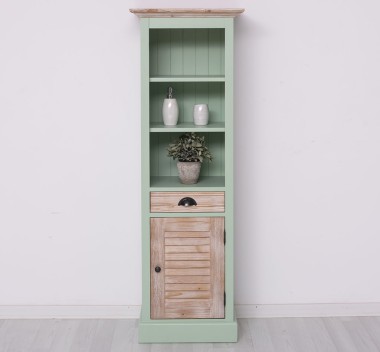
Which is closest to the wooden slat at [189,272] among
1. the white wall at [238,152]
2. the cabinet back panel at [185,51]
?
the white wall at [238,152]

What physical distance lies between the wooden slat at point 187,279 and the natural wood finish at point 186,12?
126 cm

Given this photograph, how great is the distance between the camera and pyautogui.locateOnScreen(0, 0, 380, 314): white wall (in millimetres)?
3279

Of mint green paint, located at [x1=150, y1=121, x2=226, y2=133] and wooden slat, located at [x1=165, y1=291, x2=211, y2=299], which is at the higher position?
mint green paint, located at [x1=150, y1=121, x2=226, y2=133]

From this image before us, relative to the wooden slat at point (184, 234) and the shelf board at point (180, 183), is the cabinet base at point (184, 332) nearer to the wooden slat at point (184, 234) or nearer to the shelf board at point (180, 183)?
the wooden slat at point (184, 234)

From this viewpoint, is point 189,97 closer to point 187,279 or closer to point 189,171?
point 189,171

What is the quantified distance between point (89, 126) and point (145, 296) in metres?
0.93

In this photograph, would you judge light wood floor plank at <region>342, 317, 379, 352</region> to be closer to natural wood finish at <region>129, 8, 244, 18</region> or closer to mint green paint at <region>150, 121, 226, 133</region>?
mint green paint at <region>150, 121, 226, 133</region>

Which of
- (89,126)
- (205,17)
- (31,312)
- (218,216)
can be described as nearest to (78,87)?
(89,126)

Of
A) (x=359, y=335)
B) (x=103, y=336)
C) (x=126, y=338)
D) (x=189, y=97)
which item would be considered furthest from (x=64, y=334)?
(x=359, y=335)

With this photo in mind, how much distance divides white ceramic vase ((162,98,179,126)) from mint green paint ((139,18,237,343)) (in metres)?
0.06

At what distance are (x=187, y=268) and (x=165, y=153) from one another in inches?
25.0

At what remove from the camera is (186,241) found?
3.11m

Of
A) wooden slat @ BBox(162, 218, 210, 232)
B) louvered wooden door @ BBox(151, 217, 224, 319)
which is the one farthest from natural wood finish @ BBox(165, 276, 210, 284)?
wooden slat @ BBox(162, 218, 210, 232)

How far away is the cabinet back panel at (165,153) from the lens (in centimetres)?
336
